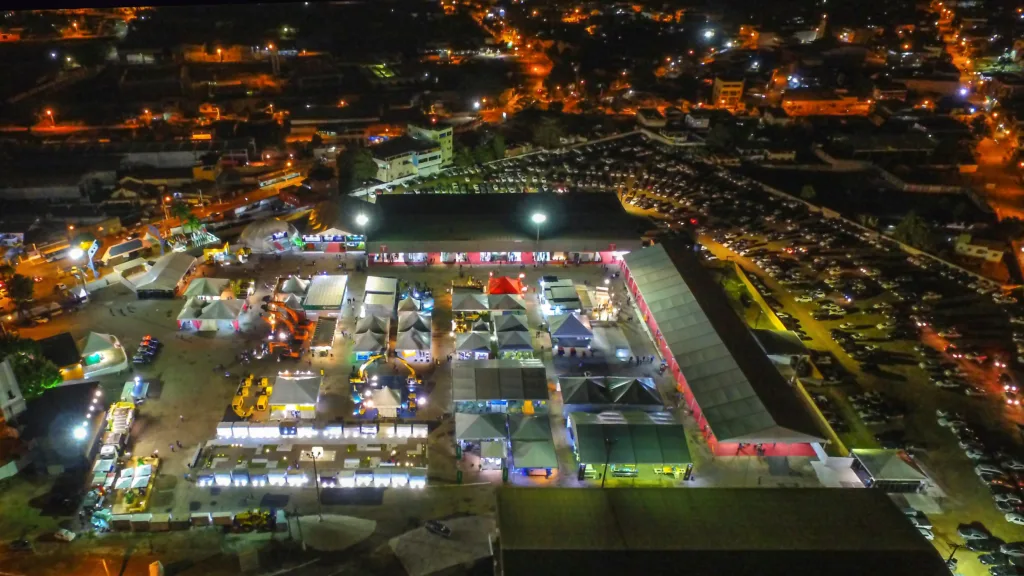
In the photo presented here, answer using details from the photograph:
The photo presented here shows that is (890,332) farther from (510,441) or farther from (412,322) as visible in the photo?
(412,322)

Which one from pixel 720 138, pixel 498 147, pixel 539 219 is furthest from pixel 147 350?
pixel 720 138

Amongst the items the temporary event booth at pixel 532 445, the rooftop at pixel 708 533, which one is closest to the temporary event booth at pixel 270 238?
the temporary event booth at pixel 532 445

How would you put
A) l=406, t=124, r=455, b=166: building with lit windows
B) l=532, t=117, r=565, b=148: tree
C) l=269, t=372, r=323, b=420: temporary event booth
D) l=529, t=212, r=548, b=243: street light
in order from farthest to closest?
l=532, t=117, r=565, b=148: tree
l=406, t=124, r=455, b=166: building with lit windows
l=529, t=212, r=548, b=243: street light
l=269, t=372, r=323, b=420: temporary event booth

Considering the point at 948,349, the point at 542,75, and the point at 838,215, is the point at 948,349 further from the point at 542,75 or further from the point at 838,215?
the point at 542,75

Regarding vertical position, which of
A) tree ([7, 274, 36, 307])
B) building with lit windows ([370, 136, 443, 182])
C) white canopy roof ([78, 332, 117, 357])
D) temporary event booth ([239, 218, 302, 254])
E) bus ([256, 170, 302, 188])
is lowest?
white canopy roof ([78, 332, 117, 357])

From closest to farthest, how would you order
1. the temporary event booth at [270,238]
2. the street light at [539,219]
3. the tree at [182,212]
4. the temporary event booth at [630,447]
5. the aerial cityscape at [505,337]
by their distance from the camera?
the aerial cityscape at [505,337] < the temporary event booth at [630,447] < the street light at [539,219] < the temporary event booth at [270,238] < the tree at [182,212]

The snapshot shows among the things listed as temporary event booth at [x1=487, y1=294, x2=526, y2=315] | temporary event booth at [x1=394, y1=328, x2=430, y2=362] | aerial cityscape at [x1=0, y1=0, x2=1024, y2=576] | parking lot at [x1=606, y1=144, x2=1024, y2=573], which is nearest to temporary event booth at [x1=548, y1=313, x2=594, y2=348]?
aerial cityscape at [x1=0, y1=0, x2=1024, y2=576]

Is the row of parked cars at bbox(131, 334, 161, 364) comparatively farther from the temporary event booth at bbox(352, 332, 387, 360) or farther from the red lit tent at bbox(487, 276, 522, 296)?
the red lit tent at bbox(487, 276, 522, 296)

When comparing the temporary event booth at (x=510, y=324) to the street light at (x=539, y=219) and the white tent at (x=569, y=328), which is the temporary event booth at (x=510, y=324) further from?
the street light at (x=539, y=219)
